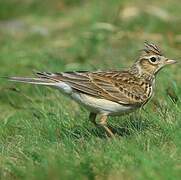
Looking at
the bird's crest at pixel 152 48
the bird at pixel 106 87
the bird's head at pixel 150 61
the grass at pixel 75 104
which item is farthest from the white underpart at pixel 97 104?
the bird's crest at pixel 152 48

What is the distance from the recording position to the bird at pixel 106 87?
7121 mm

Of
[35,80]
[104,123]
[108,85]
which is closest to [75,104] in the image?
[108,85]

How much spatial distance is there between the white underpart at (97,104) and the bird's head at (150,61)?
0.61 metres

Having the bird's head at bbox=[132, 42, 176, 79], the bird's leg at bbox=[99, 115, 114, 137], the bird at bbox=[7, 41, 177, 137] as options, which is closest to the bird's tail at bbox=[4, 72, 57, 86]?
the bird at bbox=[7, 41, 177, 137]

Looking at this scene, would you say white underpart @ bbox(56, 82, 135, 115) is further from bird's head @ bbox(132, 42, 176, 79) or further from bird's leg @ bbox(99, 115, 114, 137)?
bird's head @ bbox(132, 42, 176, 79)

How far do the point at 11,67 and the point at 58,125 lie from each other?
4.37 m

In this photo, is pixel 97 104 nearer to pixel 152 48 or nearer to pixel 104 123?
pixel 104 123

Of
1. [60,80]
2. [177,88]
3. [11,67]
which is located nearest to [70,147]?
[60,80]

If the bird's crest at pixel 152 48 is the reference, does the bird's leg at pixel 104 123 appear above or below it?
below

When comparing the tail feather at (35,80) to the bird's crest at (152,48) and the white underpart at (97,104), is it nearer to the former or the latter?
the white underpart at (97,104)

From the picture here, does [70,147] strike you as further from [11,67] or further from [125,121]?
[11,67]

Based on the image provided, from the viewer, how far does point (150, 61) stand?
7559 millimetres

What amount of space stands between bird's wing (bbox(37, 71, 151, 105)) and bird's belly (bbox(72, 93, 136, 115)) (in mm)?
46

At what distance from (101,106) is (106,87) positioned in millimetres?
273
